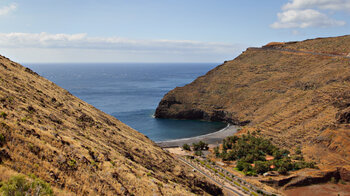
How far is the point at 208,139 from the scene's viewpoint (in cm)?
8312

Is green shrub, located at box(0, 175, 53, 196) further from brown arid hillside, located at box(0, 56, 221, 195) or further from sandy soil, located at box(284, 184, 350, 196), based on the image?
sandy soil, located at box(284, 184, 350, 196)

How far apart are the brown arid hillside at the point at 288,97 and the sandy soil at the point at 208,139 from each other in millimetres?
5761

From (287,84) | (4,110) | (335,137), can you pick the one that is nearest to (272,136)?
(335,137)

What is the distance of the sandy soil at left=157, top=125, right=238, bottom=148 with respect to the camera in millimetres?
78750

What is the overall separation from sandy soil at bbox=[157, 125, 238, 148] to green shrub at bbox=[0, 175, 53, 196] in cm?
6324

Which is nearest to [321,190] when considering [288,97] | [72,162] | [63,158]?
[72,162]

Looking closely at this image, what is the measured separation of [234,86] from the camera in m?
111

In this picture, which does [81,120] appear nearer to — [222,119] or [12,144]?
[12,144]

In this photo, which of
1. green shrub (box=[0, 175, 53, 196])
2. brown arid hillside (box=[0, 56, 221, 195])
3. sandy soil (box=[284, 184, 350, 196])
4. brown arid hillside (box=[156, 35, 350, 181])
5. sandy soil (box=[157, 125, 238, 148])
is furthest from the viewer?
sandy soil (box=[157, 125, 238, 148])

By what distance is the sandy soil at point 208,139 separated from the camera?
78.8 metres

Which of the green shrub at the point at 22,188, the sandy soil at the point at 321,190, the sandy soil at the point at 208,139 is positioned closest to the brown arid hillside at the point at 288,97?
the sandy soil at the point at 321,190

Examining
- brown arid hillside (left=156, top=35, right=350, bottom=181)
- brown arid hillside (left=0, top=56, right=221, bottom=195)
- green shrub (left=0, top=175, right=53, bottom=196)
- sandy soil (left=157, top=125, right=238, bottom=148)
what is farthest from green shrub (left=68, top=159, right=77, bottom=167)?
sandy soil (left=157, top=125, right=238, bottom=148)

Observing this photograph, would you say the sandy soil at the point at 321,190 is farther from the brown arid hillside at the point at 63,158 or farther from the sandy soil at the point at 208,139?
the sandy soil at the point at 208,139

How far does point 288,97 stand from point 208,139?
96.5 feet
